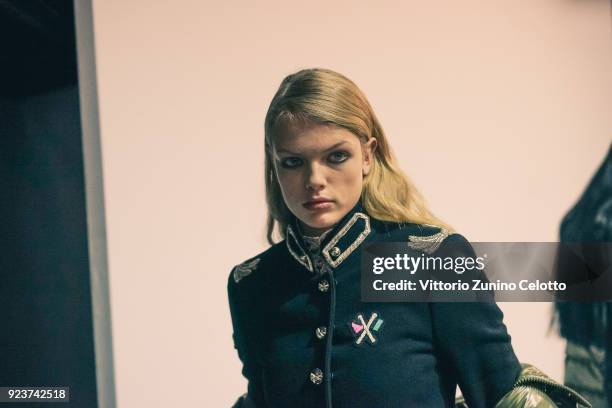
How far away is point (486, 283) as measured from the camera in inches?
58.5

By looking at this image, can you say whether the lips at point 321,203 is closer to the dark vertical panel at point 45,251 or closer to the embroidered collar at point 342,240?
the embroidered collar at point 342,240

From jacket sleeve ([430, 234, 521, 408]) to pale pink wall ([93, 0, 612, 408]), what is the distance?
7.3 inches

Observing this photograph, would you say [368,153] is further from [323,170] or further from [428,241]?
[428,241]

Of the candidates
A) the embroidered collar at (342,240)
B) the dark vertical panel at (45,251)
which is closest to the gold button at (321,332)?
the embroidered collar at (342,240)

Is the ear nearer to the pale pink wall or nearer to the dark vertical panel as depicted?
the pale pink wall

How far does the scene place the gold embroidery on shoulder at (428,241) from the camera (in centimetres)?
144

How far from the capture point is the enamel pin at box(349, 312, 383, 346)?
1386mm

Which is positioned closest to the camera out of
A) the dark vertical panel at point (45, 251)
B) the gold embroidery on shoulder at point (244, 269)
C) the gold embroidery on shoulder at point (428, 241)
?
the gold embroidery on shoulder at point (428, 241)

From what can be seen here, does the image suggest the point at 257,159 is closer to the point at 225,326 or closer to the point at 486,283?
the point at 225,326

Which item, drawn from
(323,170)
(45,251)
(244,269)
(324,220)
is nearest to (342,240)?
(324,220)

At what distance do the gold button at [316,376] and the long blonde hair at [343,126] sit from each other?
36 cm

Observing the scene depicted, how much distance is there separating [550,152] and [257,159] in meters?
0.72

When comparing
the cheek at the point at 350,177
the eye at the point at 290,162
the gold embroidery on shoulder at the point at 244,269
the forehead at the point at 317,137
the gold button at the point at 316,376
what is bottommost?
the gold button at the point at 316,376

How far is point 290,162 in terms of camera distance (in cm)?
146
